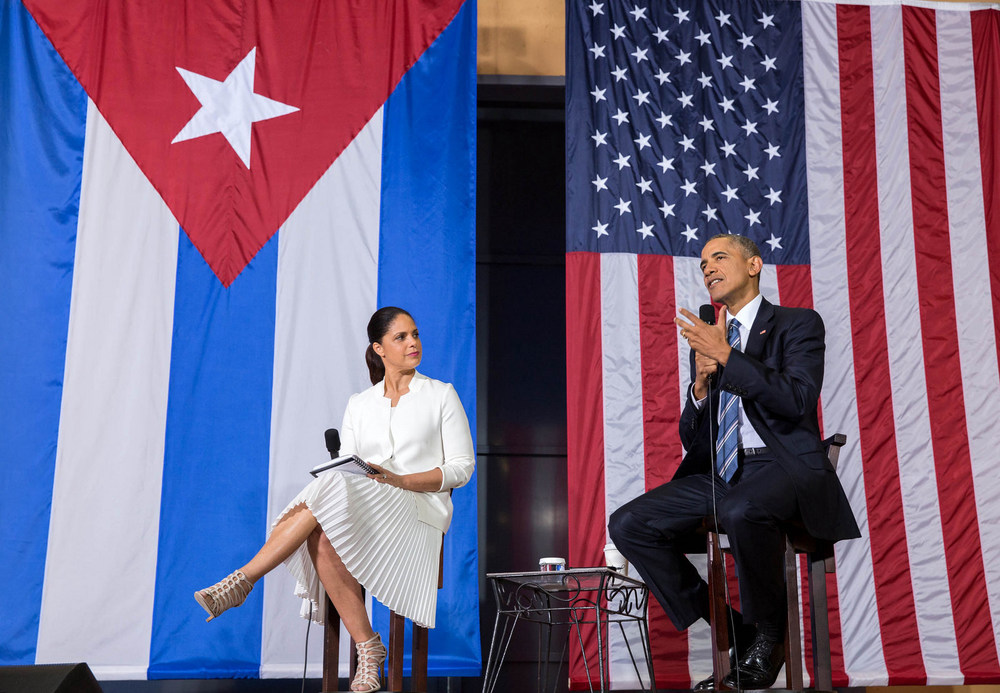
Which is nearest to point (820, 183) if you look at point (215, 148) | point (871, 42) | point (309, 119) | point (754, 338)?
point (871, 42)

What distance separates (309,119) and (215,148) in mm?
406

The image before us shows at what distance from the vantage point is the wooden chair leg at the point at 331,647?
9.48ft

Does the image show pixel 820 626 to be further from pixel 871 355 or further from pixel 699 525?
pixel 871 355

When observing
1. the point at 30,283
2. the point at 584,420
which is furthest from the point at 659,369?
the point at 30,283

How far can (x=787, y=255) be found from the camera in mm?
4121

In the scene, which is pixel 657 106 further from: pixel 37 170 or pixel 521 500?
pixel 37 170

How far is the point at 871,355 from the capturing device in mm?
4035

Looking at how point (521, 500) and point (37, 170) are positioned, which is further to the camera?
point (521, 500)

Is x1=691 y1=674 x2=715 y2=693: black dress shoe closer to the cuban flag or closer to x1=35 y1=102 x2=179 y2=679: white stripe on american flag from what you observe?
the cuban flag

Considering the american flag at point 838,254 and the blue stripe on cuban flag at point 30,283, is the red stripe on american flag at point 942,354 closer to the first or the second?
the american flag at point 838,254

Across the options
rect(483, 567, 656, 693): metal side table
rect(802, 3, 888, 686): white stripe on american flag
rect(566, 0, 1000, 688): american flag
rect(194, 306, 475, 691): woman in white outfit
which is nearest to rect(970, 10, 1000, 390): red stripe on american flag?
rect(566, 0, 1000, 688): american flag

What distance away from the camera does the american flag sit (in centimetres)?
384

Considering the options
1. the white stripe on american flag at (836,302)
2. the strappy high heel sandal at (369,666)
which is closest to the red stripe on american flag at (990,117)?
the white stripe on american flag at (836,302)

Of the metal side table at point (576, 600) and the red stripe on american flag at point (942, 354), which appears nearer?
the metal side table at point (576, 600)
